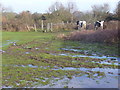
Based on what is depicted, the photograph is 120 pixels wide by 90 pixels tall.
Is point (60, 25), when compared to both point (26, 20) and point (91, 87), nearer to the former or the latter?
point (26, 20)

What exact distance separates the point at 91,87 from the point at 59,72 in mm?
2163

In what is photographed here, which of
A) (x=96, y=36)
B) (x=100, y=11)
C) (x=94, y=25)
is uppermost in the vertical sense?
(x=100, y=11)

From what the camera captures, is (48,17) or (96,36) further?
(48,17)

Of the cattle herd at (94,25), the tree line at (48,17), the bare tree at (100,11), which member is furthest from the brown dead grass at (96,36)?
the bare tree at (100,11)

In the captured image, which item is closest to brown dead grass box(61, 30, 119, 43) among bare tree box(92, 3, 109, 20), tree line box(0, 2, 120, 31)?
tree line box(0, 2, 120, 31)

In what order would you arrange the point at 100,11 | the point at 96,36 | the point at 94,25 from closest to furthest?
the point at 96,36 → the point at 94,25 → the point at 100,11

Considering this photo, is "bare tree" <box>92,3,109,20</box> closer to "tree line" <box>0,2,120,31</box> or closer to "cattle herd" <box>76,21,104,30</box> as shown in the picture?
"tree line" <box>0,2,120,31</box>

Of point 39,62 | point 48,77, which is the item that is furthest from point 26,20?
point 48,77

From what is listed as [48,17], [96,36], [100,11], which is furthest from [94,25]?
[48,17]

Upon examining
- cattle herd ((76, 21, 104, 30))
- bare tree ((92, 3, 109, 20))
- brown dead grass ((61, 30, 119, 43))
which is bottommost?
brown dead grass ((61, 30, 119, 43))

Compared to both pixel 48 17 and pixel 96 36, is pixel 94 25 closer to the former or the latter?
pixel 96 36

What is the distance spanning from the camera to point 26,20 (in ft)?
141

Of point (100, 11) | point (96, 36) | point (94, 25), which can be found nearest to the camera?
point (96, 36)

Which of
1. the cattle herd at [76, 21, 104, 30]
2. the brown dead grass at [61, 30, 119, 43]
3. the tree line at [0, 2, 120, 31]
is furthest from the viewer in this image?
the tree line at [0, 2, 120, 31]
